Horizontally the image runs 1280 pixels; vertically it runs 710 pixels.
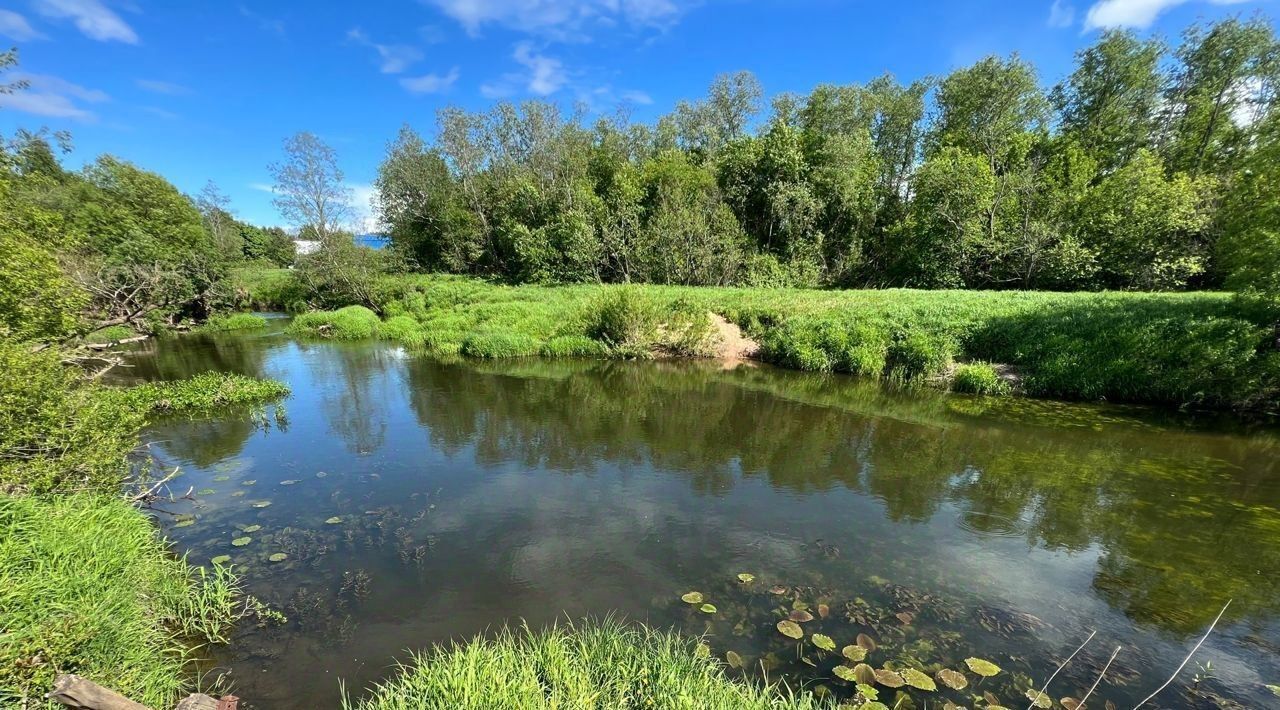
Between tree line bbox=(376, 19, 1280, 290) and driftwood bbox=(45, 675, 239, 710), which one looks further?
tree line bbox=(376, 19, 1280, 290)

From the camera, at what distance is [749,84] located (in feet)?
155

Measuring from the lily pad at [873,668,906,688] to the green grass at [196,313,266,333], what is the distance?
39.3 metres

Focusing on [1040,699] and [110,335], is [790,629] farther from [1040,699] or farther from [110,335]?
[110,335]

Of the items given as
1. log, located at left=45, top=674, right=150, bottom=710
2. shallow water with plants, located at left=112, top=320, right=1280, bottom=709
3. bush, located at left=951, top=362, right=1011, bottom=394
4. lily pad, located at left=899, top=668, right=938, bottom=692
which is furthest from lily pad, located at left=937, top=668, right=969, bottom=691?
bush, located at left=951, top=362, right=1011, bottom=394

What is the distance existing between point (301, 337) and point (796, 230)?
3496 centimetres

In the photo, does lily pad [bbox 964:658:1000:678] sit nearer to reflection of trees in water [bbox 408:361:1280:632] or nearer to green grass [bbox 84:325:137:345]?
reflection of trees in water [bbox 408:361:1280:632]

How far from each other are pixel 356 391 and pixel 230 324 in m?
22.6

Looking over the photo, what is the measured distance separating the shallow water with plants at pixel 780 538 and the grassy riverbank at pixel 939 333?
1521 mm

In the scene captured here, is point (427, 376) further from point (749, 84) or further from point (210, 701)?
point (749, 84)

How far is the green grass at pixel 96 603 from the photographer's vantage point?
3797 mm

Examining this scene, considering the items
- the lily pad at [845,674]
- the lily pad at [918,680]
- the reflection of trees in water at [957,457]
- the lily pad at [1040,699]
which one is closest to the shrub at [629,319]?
the reflection of trees in water at [957,457]

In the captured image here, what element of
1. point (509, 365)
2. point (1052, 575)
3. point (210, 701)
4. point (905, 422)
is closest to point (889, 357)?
point (905, 422)

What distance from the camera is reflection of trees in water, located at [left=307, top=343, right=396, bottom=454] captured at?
43.1 feet

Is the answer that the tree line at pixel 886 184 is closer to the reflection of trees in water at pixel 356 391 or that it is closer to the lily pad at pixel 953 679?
the reflection of trees in water at pixel 356 391
